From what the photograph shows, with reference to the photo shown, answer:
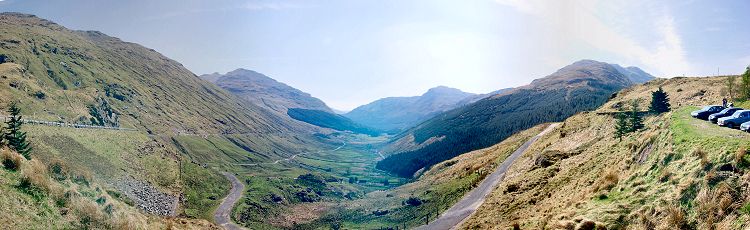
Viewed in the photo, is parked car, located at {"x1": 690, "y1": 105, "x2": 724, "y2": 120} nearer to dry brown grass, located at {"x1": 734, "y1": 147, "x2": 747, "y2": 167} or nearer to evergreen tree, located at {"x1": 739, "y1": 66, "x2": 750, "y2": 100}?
dry brown grass, located at {"x1": 734, "y1": 147, "x2": 747, "y2": 167}

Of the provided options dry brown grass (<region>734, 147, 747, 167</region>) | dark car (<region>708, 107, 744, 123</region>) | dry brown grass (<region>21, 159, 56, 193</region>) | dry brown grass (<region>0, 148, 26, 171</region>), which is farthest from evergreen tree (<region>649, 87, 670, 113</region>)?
dry brown grass (<region>0, 148, 26, 171</region>)

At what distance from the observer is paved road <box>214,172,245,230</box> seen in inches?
5138

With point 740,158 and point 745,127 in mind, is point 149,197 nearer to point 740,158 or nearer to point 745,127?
→ point 745,127

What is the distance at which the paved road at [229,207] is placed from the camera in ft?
428

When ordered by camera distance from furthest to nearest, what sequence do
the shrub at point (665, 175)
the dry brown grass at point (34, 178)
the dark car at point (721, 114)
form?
the dark car at point (721, 114) → the dry brown grass at point (34, 178) → the shrub at point (665, 175)

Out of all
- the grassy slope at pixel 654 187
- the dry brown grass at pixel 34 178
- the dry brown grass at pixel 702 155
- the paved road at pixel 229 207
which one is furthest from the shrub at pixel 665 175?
the paved road at pixel 229 207

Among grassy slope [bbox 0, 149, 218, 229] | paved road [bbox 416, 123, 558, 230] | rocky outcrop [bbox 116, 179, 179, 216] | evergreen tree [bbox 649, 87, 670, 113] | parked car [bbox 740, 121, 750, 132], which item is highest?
evergreen tree [bbox 649, 87, 670, 113]

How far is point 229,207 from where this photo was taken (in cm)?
14988

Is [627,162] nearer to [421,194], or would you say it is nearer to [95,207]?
[95,207]

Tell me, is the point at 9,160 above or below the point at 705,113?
below

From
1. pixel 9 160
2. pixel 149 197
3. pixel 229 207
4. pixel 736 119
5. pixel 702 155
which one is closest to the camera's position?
pixel 702 155

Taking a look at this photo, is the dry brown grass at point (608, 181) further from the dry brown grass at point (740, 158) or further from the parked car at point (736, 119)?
the parked car at point (736, 119)

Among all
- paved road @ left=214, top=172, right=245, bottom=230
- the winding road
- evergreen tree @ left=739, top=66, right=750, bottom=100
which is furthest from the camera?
paved road @ left=214, top=172, right=245, bottom=230

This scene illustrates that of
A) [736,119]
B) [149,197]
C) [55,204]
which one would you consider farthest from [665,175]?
[149,197]
